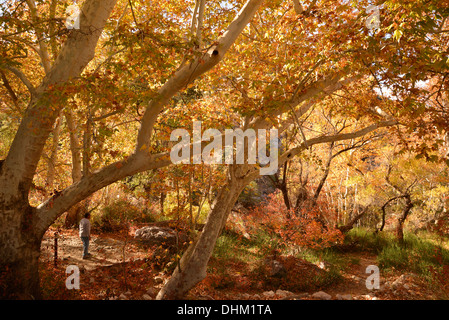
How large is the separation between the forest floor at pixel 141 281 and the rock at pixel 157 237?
0.94 feet

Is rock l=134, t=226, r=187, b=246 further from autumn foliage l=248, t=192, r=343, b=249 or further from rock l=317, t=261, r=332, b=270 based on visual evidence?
rock l=317, t=261, r=332, b=270

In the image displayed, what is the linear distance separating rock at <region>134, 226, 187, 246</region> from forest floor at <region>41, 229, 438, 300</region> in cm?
29

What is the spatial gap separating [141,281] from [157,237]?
254cm

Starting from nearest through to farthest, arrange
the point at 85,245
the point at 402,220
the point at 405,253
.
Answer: the point at 85,245
the point at 405,253
the point at 402,220

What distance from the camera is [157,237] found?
9312 millimetres

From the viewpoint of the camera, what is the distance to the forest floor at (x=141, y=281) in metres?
6.24

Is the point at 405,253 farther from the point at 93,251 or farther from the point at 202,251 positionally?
the point at 93,251

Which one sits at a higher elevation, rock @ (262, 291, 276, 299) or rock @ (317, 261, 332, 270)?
rock @ (317, 261, 332, 270)

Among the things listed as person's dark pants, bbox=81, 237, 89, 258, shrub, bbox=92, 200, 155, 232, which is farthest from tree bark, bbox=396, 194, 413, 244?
person's dark pants, bbox=81, 237, 89, 258

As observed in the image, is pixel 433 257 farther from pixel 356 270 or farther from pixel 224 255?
pixel 224 255

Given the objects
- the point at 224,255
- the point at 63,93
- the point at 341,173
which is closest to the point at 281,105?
the point at 63,93

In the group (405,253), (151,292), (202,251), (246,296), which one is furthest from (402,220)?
(151,292)

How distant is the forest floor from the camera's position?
6238mm

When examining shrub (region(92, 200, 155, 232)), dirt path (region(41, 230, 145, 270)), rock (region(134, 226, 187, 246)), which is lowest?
dirt path (region(41, 230, 145, 270))
